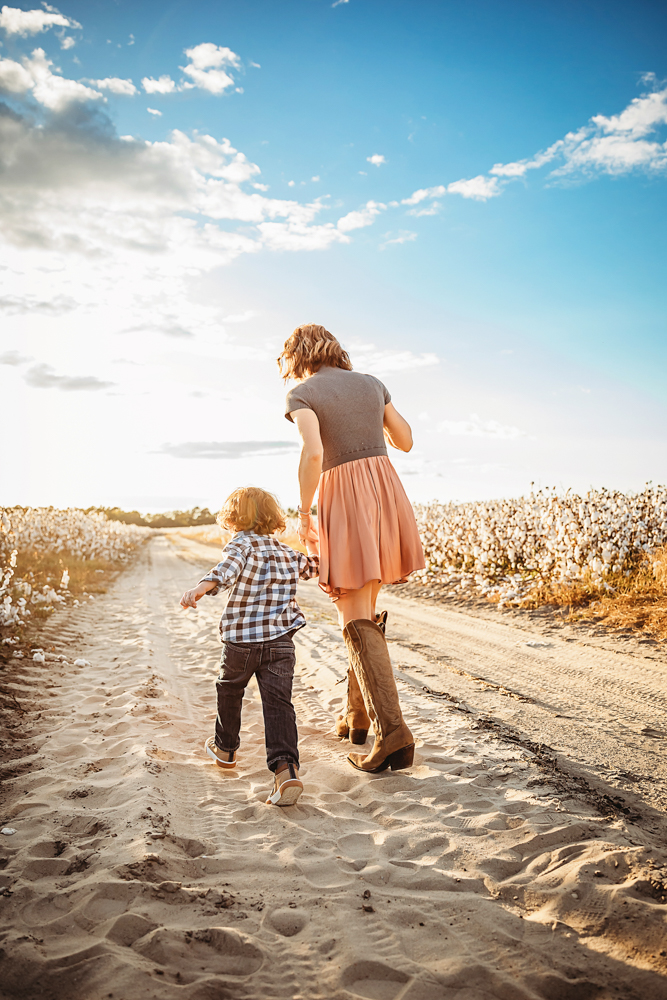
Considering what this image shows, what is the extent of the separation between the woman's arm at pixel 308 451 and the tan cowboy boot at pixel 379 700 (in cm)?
91

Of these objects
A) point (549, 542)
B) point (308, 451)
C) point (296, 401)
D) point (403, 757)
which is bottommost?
point (403, 757)

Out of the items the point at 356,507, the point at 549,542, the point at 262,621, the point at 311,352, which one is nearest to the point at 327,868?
the point at 262,621

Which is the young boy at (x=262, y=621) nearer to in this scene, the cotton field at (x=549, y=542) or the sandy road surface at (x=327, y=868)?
the sandy road surface at (x=327, y=868)

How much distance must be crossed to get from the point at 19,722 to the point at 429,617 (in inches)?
229

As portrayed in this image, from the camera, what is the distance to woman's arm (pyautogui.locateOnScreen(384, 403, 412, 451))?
391 centimetres

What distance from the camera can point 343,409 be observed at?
142 inches

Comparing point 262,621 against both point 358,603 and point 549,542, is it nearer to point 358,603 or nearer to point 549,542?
point 358,603

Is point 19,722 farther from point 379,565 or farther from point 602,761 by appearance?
point 602,761

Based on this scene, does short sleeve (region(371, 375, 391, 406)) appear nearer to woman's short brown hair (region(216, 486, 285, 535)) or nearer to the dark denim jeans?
woman's short brown hair (region(216, 486, 285, 535))

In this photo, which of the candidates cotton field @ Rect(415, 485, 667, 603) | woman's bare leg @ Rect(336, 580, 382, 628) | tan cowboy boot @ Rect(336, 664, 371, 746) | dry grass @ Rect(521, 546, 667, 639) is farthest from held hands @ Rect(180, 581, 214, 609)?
cotton field @ Rect(415, 485, 667, 603)

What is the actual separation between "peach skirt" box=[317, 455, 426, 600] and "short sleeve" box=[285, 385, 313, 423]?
1.51 ft

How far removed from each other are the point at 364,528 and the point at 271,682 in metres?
1.09

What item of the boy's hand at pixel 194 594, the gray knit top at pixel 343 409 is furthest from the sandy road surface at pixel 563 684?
the boy's hand at pixel 194 594

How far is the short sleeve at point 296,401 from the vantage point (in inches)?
139
